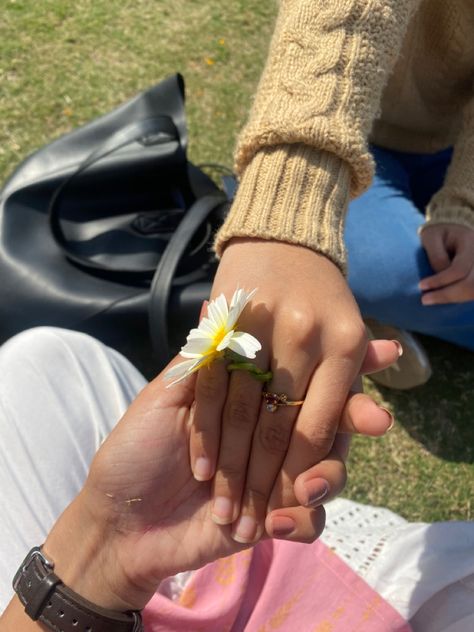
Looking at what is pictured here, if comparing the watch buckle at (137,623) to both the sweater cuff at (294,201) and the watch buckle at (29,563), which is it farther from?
the sweater cuff at (294,201)

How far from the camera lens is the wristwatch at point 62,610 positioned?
1.01m

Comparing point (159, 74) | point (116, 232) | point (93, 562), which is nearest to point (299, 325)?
point (93, 562)

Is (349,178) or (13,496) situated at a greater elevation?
(349,178)

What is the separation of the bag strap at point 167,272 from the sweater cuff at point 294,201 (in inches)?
26.4

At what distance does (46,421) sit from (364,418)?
0.74 meters

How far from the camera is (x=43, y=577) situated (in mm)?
1031

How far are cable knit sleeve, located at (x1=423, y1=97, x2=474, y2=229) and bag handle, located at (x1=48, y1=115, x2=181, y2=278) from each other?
0.83m

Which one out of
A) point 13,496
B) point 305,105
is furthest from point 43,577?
point 305,105

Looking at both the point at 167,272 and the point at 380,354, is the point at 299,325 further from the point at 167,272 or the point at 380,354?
the point at 167,272

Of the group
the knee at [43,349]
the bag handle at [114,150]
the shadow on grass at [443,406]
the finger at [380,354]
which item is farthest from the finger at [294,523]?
the shadow on grass at [443,406]

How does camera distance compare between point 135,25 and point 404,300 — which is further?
point 135,25

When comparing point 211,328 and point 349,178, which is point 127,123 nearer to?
point 349,178

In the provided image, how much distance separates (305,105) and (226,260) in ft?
1.04

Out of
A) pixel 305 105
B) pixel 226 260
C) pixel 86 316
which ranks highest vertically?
pixel 305 105
